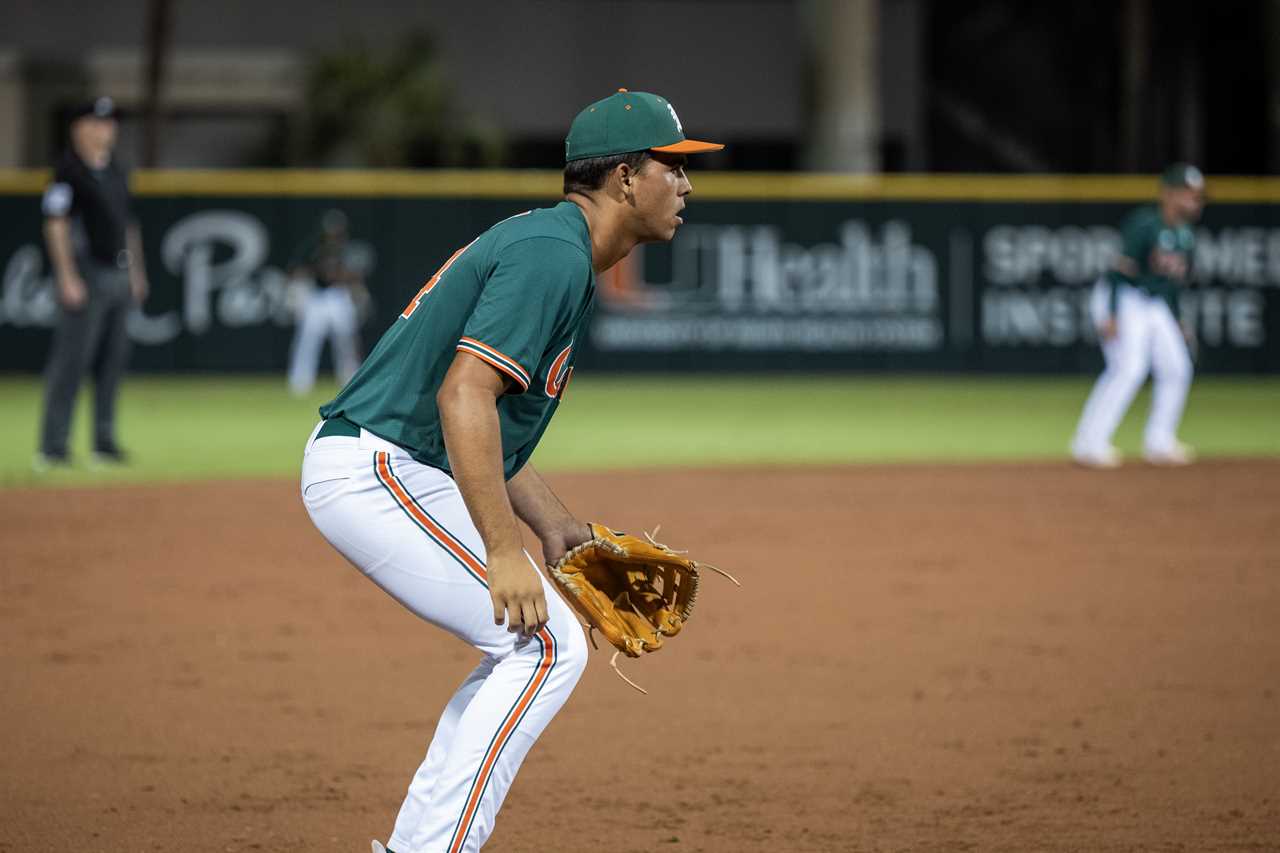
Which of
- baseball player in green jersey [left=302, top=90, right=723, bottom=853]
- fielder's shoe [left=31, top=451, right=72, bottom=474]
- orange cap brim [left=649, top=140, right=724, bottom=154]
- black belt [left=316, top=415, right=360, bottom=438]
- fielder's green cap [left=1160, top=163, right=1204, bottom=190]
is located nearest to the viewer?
baseball player in green jersey [left=302, top=90, right=723, bottom=853]

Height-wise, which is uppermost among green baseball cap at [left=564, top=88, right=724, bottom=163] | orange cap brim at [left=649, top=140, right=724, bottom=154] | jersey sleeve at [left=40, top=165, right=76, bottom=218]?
green baseball cap at [left=564, top=88, right=724, bottom=163]

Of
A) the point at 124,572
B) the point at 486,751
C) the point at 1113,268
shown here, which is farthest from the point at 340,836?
the point at 1113,268

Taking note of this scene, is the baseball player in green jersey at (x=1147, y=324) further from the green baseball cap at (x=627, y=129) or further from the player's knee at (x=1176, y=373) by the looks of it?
the green baseball cap at (x=627, y=129)

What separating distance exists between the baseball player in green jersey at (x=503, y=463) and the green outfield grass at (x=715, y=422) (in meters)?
8.24

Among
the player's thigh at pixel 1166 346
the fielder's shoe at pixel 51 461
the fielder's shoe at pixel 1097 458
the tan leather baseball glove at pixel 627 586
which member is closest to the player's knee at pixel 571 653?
the tan leather baseball glove at pixel 627 586

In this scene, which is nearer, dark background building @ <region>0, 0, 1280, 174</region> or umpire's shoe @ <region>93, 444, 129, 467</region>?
umpire's shoe @ <region>93, 444, 129, 467</region>

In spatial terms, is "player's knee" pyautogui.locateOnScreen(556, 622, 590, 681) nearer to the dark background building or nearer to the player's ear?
the player's ear

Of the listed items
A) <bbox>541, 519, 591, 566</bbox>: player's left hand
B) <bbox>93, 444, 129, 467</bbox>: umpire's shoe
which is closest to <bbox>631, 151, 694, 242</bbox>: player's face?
<bbox>541, 519, 591, 566</bbox>: player's left hand

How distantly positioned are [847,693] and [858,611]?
1.49m

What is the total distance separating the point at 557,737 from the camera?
5.37 m

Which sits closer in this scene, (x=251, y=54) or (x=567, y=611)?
(x=567, y=611)

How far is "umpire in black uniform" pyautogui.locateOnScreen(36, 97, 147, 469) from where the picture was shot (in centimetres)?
1120

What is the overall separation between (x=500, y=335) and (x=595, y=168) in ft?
1.64

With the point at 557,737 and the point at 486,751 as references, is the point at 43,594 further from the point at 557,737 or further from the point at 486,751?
the point at 486,751
